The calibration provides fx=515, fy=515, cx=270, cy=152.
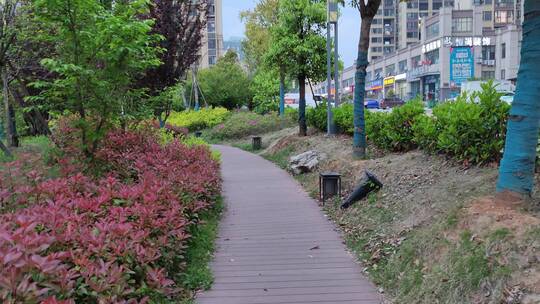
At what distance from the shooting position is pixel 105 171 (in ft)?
24.7

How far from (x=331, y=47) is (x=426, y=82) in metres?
60.2

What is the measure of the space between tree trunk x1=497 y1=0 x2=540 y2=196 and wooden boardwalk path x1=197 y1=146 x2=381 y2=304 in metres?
1.79

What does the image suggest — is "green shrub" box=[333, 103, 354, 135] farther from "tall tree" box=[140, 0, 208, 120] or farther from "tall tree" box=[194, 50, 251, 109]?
"tall tree" box=[194, 50, 251, 109]

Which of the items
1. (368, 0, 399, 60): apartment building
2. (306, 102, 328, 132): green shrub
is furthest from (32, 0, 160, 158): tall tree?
(368, 0, 399, 60): apartment building

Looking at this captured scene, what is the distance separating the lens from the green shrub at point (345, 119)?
14.4 m

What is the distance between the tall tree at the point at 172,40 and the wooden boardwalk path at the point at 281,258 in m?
5.28

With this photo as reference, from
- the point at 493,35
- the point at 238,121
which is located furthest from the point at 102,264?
the point at 493,35

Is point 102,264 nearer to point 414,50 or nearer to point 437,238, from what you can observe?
point 437,238

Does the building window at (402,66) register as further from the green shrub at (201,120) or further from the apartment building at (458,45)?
the green shrub at (201,120)

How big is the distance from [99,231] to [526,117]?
408cm

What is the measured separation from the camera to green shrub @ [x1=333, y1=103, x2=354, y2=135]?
1443cm

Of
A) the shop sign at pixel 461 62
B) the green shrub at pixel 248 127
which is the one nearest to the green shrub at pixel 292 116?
the green shrub at pixel 248 127

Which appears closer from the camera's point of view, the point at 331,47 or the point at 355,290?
the point at 355,290

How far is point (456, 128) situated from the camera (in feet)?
23.5
